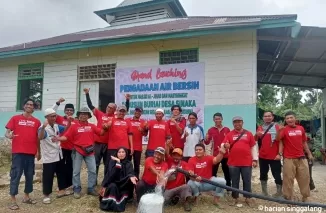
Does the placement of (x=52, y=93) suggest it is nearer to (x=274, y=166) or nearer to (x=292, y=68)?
(x=274, y=166)

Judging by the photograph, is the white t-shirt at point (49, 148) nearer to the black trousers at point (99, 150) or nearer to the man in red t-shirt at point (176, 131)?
the black trousers at point (99, 150)

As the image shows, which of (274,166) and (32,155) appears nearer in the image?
(32,155)

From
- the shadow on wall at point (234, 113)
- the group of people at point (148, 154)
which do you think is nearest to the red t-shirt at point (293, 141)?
the group of people at point (148, 154)

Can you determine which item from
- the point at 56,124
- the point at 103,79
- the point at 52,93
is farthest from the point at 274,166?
the point at 52,93

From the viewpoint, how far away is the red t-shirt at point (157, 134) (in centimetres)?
549

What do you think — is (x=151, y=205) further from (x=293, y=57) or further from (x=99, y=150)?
(x=293, y=57)

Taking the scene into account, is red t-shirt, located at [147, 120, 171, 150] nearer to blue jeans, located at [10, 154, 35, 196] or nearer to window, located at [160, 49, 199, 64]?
blue jeans, located at [10, 154, 35, 196]

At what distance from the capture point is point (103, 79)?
9.27m

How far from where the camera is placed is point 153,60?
857 cm

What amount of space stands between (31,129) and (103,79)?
447 cm

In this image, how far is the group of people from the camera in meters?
4.89

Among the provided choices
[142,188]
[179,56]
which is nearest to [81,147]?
[142,188]

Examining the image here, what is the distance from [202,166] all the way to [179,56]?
4.02 m

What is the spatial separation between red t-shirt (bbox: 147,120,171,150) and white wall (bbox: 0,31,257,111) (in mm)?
2518
